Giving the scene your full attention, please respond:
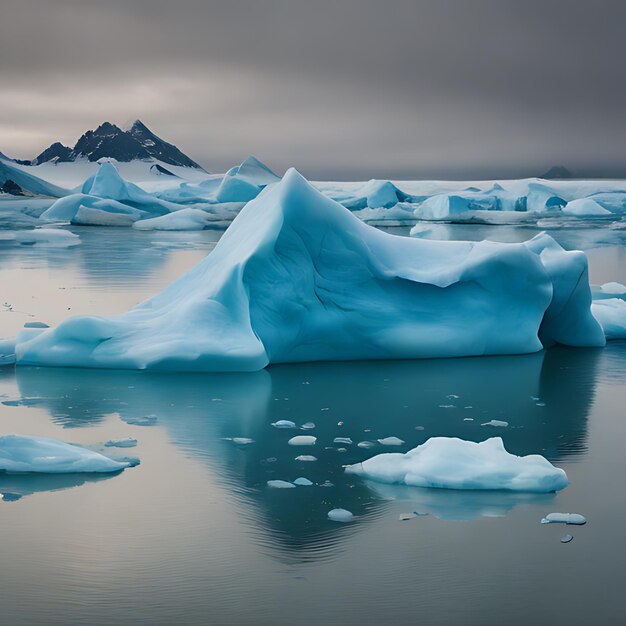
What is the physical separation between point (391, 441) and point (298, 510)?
1157 mm

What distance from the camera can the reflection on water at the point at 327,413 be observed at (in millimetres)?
4102

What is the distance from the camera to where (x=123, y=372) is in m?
6.73

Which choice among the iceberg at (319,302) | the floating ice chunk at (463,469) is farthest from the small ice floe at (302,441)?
the iceberg at (319,302)

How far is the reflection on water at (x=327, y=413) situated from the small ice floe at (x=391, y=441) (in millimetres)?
70

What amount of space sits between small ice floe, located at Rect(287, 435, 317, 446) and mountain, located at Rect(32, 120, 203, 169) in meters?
48.8

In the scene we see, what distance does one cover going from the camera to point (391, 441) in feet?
16.5

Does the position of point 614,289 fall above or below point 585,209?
below

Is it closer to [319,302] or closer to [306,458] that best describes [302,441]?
[306,458]

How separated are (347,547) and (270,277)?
12.2ft

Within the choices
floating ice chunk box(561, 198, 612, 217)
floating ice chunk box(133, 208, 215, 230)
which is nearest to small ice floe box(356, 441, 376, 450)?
floating ice chunk box(133, 208, 215, 230)

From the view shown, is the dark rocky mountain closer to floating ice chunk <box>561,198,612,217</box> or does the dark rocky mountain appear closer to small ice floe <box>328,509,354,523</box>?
floating ice chunk <box>561,198,612,217</box>

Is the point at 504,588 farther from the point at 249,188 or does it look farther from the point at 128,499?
the point at 249,188

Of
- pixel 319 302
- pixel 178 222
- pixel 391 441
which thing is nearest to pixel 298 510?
pixel 391 441

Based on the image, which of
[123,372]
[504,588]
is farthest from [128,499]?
[123,372]
